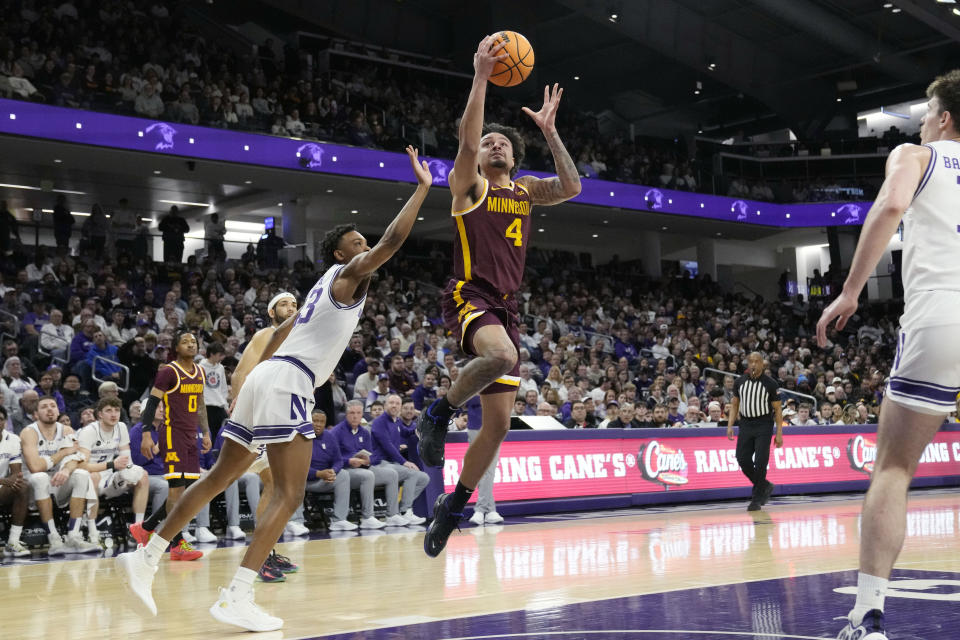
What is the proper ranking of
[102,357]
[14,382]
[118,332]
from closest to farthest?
[14,382] < [102,357] < [118,332]

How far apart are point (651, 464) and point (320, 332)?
9112mm

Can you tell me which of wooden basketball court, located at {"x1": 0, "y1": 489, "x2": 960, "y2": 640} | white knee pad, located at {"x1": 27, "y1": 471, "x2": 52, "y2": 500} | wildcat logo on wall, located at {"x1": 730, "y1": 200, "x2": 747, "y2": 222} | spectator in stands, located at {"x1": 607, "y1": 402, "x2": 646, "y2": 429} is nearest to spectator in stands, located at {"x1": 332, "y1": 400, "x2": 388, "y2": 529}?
wooden basketball court, located at {"x1": 0, "y1": 489, "x2": 960, "y2": 640}

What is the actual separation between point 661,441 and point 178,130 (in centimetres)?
1204

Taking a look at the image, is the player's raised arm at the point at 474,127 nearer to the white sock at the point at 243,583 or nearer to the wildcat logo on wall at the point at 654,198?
the white sock at the point at 243,583

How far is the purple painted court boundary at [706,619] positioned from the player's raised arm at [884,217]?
1616mm

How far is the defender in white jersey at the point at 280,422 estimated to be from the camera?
504 cm

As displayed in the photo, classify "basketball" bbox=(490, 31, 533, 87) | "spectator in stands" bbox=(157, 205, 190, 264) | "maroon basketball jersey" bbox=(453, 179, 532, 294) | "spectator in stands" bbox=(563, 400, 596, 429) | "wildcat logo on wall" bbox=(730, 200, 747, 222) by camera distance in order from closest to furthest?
"maroon basketball jersey" bbox=(453, 179, 532, 294) → "basketball" bbox=(490, 31, 533, 87) → "spectator in stands" bbox=(563, 400, 596, 429) → "spectator in stands" bbox=(157, 205, 190, 264) → "wildcat logo on wall" bbox=(730, 200, 747, 222)

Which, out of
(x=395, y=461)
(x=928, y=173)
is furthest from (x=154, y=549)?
(x=395, y=461)

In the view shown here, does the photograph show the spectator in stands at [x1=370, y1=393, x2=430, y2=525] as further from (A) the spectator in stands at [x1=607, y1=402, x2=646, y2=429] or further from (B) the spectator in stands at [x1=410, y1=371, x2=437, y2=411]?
(A) the spectator in stands at [x1=607, y1=402, x2=646, y2=429]

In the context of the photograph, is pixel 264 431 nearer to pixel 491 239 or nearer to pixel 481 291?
pixel 481 291

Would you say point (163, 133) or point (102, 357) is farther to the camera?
point (163, 133)

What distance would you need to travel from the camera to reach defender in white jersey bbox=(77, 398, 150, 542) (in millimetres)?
9617

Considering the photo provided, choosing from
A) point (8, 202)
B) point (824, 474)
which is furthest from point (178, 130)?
point (824, 474)

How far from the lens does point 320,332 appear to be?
17.8 feet
